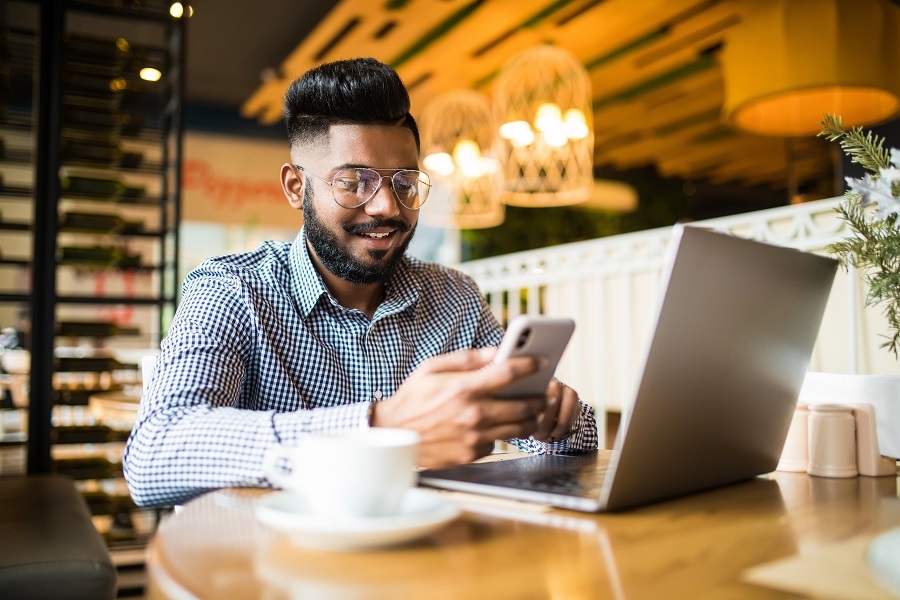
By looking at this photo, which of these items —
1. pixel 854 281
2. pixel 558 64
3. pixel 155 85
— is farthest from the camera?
pixel 558 64

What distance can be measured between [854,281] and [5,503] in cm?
259

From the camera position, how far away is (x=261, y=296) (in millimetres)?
1312

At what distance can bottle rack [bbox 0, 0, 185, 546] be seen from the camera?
9.44ft

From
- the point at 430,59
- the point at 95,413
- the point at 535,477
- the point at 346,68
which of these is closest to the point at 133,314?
the point at 430,59

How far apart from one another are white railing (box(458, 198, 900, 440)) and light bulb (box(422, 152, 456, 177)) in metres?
1.38

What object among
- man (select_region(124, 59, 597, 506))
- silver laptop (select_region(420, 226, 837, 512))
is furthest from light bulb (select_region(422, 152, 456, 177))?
silver laptop (select_region(420, 226, 837, 512))

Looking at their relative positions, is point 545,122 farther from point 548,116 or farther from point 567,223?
point 567,223

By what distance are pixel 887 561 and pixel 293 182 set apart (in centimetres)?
129

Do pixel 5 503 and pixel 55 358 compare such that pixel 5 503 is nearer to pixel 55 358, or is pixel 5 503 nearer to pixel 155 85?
pixel 55 358

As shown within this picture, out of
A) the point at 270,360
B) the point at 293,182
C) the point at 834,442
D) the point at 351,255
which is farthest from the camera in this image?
the point at 293,182

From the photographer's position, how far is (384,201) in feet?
4.42

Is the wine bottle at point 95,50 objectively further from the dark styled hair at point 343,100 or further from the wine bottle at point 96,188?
the dark styled hair at point 343,100

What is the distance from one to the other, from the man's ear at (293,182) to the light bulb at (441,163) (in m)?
4.04

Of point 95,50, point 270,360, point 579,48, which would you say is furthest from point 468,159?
point 270,360
